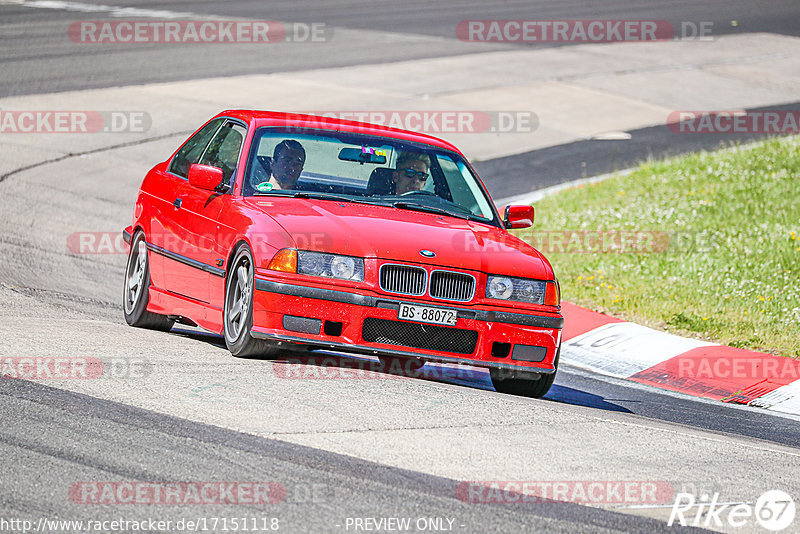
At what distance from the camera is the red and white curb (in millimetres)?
9125

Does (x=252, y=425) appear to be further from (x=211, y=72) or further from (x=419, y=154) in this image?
(x=211, y=72)

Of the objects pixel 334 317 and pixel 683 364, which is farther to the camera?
pixel 683 364

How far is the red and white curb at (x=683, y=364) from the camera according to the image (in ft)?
29.9

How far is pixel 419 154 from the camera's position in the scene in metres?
8.91

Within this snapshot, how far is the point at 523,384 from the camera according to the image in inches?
320

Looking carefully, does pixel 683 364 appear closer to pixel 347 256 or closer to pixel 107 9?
pixel 347 256

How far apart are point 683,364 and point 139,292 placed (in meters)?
4.16

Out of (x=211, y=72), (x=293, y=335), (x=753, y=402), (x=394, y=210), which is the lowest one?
(x=753, y=402)

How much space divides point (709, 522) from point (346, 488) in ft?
4.85

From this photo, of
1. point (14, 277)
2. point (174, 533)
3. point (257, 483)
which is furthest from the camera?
point (14, 277)

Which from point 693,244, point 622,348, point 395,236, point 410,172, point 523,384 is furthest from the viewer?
point 693,244

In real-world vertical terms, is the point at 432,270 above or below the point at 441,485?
above

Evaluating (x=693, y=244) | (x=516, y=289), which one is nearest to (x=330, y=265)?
(x=516, y=289)

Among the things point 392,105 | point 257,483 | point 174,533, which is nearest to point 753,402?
point 257,483
